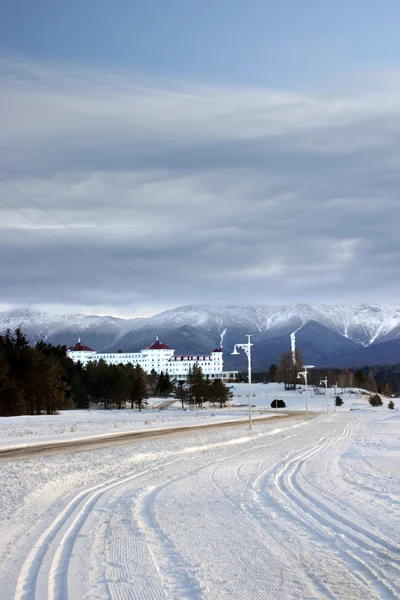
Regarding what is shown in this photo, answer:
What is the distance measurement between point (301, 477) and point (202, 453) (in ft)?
33.3

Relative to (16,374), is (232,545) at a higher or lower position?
lower

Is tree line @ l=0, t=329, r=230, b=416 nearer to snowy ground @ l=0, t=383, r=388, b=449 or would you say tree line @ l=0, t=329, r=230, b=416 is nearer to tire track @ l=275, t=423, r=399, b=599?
snowy ground @ l=0, t=383, r=388, b=449

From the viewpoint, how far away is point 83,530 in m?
11.6

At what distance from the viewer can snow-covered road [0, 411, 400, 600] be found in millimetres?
8250

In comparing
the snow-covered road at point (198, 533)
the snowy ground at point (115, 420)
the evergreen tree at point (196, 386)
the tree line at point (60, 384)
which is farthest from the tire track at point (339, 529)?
the evergreen tree at point (196, 386)

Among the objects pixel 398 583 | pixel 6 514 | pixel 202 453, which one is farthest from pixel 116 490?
pixel 202 453

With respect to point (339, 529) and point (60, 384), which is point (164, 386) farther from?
point (339, 529)

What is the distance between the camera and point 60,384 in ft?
281

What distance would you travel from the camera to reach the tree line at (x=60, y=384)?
78562mm

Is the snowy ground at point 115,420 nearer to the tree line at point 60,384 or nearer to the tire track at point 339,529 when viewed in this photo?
the tree line at point 60,384

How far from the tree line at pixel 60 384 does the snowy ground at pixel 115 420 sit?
3413 mm

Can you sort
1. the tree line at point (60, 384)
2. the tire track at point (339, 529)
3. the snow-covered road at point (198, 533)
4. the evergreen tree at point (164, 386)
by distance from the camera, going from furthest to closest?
the evergreen tree at point (164, 386) < the tree line at point (60, 384) < the tire track at point (339, 529) < the snow-covered road at point (198, 533)

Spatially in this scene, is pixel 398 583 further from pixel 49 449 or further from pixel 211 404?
pixel 211 404

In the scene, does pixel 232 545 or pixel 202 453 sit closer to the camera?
pixel 232 545
